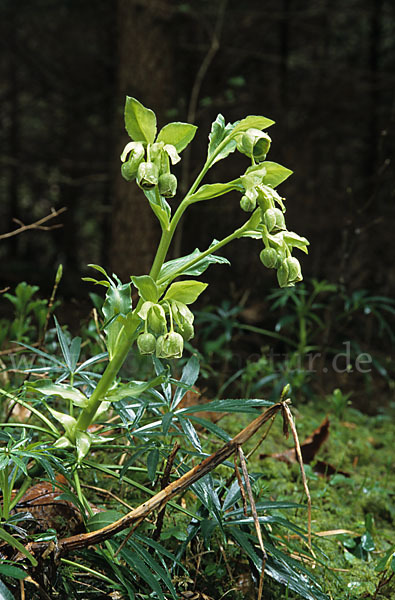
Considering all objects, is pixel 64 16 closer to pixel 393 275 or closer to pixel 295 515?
pixel 393 275

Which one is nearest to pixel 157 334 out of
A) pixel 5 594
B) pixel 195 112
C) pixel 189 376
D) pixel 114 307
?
pixel 114 307

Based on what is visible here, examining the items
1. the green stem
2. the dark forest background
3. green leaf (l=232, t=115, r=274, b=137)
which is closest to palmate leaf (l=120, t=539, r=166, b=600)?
the green stem

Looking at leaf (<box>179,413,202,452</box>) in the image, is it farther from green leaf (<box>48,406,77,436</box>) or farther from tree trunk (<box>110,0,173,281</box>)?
tree trunk (<box>110,0,173,281</box>)

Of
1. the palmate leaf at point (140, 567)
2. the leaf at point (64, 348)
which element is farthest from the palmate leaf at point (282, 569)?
the leaf at point (64, 348)

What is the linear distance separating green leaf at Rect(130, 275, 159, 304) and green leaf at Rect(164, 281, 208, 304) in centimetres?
4

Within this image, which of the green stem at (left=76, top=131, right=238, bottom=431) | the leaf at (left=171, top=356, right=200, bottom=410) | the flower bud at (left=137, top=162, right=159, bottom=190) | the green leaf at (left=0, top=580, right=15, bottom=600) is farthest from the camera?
the leaf at (left=171, top=356, right=200, bottom=410)

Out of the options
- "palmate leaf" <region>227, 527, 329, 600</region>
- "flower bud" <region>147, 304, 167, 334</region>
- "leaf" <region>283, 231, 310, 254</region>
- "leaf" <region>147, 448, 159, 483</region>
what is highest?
"leaf" <region>283, 231, 310, 254</region>

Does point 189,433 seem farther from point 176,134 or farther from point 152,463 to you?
point 176,134

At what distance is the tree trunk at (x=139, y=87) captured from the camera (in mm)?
4250

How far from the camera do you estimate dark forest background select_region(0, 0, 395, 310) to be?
14.2ft

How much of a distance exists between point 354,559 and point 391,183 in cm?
396

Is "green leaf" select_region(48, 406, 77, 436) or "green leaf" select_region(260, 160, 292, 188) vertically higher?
"green leaf" select_region(260, 160, 292, 188)

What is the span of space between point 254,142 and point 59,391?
25.3 inches

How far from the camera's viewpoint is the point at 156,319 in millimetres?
1089
